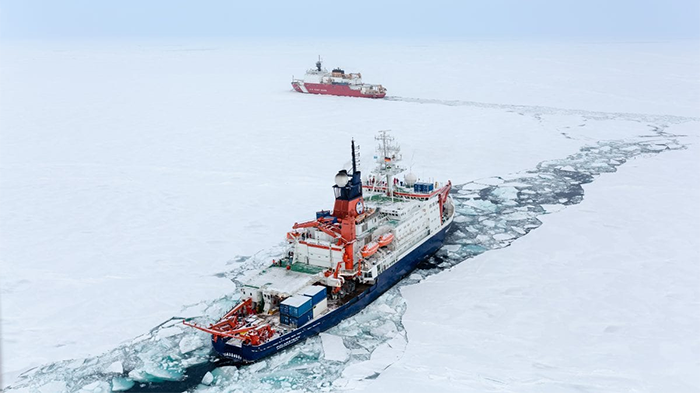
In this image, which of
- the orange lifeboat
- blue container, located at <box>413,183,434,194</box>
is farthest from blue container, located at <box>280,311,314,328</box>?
blue container, located at <box>413,183,434,194</box>

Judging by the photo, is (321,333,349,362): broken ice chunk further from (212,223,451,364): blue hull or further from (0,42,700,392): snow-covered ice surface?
(212,223,451,364): blue hull

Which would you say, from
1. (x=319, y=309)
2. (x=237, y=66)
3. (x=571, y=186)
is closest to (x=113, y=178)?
(x=319, y=309)

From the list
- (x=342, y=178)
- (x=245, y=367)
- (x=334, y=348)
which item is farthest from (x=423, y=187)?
(x=245, y=367)

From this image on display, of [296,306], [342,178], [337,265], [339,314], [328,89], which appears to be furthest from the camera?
[328,89]

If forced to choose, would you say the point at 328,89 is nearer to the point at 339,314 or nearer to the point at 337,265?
the point at 337,265

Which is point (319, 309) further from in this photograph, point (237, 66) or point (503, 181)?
point (237, 66)

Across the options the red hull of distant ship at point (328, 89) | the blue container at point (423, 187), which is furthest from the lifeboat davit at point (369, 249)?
the red hull of distant ship at point (328, 89)
